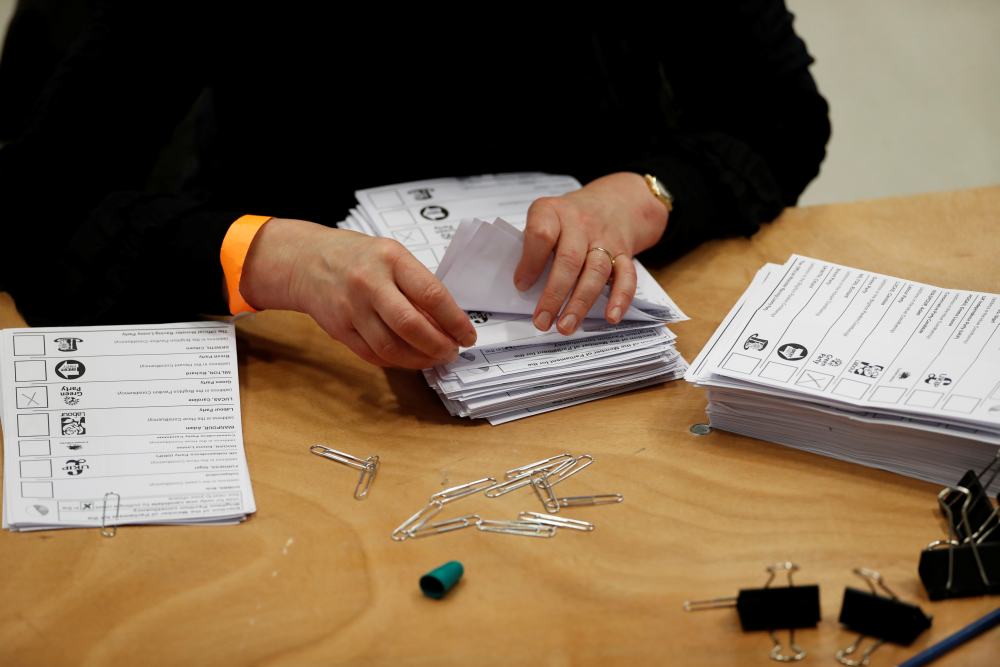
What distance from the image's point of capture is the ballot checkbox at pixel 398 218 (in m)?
1.42

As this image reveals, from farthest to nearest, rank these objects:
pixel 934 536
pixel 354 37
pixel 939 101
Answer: pixel 939 101, pixel 354 37, pixel 934 536

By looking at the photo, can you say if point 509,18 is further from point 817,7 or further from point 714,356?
point 817,7

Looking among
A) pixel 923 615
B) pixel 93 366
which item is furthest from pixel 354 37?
pixel 923 615

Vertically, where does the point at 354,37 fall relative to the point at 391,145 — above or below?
above

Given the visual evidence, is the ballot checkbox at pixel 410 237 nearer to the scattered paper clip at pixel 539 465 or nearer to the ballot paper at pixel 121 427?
the ballot paper at pixel 121 427

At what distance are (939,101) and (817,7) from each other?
0.88 m

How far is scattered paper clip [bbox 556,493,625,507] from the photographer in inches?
39.8

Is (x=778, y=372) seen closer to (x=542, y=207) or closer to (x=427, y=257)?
(x=542, y=207)

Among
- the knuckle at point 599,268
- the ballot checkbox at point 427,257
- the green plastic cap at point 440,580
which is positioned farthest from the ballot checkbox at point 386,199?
the green plastic cap at point 440,580

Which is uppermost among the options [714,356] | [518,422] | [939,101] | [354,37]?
[354,37]

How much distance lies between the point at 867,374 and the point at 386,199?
2.39 feet

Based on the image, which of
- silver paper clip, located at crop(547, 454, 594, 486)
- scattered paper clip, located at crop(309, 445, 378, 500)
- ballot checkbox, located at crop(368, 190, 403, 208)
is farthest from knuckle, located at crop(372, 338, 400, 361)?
ballot checkbox, located at crop(368, 190, 403, 208)

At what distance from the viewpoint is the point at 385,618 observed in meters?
0.88

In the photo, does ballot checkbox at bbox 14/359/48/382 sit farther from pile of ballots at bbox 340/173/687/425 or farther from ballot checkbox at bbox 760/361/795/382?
ballot checkbox at bbox 760/361/795/382
